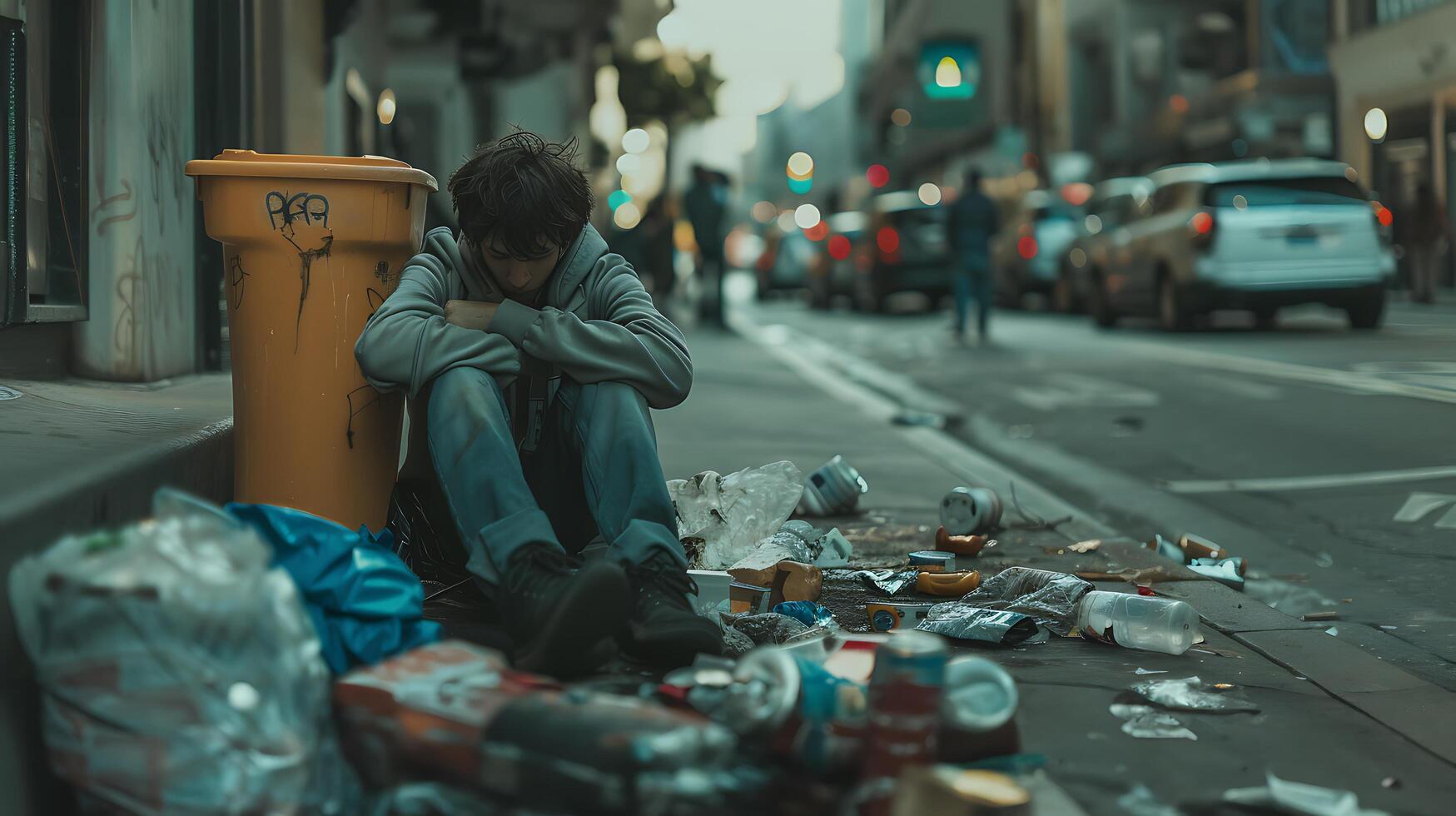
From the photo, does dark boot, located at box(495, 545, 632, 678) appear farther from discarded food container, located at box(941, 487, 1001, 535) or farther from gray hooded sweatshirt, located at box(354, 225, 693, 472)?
discarded food container, located at box(941, 487, 1001, 535)

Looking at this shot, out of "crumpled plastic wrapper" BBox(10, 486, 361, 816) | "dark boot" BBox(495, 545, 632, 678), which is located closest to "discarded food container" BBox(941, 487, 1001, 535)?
"dark boot" BBox(495, 545, 632, 678)

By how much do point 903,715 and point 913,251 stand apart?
20647mm

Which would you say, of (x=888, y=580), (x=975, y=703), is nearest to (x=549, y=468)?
(x=888, y=580)

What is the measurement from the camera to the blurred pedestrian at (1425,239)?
21.5 meters

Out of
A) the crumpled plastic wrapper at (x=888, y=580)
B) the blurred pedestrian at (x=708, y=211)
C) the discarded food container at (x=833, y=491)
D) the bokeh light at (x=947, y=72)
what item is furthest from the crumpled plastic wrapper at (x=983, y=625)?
the bokeh light at (x=947, y=72)

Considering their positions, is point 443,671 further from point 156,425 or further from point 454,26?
point 454,26

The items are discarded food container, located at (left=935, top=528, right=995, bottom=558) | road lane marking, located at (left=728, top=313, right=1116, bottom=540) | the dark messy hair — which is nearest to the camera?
the dark messy hair

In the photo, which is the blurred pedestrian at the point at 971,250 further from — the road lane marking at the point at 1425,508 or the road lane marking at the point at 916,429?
the road lane marking at the point at 1425,508

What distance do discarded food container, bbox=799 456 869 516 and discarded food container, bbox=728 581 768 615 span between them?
1.86m

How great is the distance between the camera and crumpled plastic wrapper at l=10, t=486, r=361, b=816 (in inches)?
87.8

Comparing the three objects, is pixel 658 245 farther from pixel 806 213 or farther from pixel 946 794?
pixel 806 213

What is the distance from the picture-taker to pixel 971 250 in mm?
16625

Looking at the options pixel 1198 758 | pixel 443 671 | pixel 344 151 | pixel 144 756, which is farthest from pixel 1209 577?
pixel 344 151

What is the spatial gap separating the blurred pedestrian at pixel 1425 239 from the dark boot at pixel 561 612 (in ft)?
68.9
